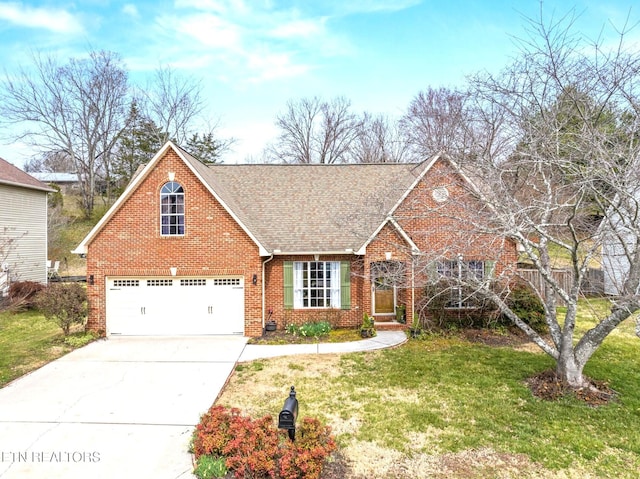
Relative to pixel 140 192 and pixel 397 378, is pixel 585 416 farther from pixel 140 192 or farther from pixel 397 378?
pixel 140 192

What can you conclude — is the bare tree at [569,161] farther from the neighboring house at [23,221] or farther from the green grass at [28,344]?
the neighboring house at [23,221]

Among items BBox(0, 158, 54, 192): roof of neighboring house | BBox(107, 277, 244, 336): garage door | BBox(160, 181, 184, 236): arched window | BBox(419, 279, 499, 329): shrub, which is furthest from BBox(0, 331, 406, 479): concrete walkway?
BBox(0, 158, 54, 192): roof of neighboring house

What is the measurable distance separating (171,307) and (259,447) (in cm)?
815

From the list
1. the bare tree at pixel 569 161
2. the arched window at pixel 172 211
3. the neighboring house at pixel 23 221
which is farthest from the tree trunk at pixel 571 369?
the neighboring house at pixel 23 221

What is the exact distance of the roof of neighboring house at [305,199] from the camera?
42.2ft

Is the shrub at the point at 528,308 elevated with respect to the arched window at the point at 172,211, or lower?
lower

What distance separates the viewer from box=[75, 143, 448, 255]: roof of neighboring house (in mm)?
12852

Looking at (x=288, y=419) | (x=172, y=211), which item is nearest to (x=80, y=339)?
(x=172, y=211)

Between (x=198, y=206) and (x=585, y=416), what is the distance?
11211 mm

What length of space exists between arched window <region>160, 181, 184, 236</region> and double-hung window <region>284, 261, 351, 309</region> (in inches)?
151

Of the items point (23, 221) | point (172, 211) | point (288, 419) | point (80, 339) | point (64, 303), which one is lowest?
point (80, 339)

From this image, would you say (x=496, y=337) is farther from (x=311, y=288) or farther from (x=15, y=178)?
(x=15, y=178)

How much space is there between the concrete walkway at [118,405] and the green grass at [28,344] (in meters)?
0.43

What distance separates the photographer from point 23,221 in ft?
62.7
